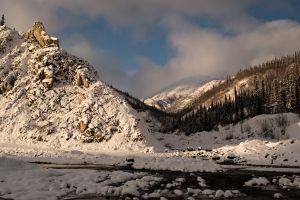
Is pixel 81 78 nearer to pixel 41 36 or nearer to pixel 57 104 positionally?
pixel 57 104

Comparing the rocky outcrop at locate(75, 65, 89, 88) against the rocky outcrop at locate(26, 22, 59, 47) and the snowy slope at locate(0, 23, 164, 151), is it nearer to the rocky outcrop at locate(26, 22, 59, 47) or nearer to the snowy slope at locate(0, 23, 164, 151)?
the snowy slope at locate(0, 23, 164, 151)

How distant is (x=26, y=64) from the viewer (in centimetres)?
8238

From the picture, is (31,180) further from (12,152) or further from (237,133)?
(237,133)

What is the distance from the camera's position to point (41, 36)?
8612cm

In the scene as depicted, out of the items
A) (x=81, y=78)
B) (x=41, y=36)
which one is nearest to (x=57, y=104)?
(x=81, y=78)

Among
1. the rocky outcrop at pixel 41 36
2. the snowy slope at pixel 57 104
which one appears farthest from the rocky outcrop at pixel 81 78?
the rocky outcrop at pixel 41 36

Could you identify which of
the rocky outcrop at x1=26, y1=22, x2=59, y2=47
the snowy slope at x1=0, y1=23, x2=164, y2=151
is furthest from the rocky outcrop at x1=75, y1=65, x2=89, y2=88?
the rocky outcrop at x1=26, y1=22, x2=59, y2=47

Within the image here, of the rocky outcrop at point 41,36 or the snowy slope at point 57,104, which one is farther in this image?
the rocky outcrop at point 41,36

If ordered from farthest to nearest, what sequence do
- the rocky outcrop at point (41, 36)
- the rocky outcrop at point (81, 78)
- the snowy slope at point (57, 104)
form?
1. the rocky outcrop at point (41, 36)
2. the rocky outcrop at point (81, 78)
3. the snowy slope at point (57, 104)

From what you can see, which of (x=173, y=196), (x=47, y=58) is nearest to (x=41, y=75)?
(x=47, y=58)

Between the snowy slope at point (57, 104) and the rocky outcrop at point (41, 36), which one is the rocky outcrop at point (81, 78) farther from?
the rocky outcrop at point (41, 36)

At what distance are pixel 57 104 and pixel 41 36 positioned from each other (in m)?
20.0

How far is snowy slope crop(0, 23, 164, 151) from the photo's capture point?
67.2m

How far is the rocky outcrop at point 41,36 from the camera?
84812 millimetres
